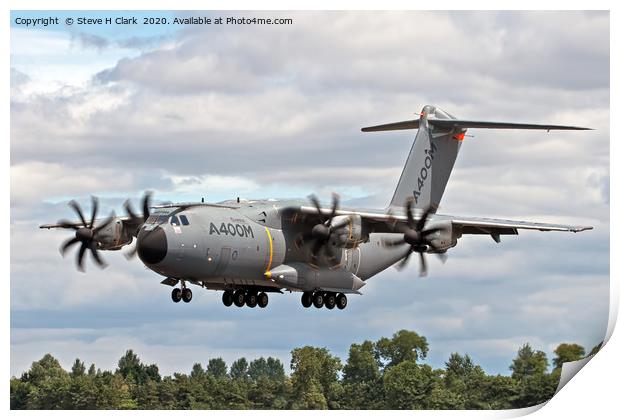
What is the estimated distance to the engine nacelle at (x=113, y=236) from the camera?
46.2m

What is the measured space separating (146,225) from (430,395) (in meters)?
17.3

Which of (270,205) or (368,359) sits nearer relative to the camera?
(270,205)

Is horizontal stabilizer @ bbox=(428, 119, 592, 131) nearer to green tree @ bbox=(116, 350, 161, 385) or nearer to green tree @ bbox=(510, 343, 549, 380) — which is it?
green tree @ bbox=(510, 343, 549, 380)

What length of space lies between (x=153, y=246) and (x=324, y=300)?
28.1 feet

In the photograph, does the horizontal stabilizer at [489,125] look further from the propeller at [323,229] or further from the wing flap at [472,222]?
the propeller at [323,229]

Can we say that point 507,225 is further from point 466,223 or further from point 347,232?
point 347,232

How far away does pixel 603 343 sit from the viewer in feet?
130

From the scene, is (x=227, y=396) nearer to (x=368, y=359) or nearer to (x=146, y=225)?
(x=368, y=359)

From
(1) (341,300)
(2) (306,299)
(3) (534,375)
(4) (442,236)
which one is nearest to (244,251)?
(2) (306,299)

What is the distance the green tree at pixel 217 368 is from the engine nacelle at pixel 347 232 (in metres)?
17.7

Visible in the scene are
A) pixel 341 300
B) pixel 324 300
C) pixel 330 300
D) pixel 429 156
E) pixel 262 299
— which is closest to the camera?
pixel 262 299

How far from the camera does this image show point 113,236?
4634cm

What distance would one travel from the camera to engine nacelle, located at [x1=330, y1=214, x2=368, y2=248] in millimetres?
44125

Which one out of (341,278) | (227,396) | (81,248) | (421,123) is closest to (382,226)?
(341,278)
